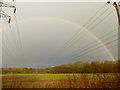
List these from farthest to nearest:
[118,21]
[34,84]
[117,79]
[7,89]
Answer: [34,84] < [7,89] < [117,79] < [118,21]

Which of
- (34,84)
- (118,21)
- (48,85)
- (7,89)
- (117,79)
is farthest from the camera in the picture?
(34,84)

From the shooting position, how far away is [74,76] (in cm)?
1069

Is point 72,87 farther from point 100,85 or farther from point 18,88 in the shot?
point 18,88

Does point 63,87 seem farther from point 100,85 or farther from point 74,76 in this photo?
point 100,85

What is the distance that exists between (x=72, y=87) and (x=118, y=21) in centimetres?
537

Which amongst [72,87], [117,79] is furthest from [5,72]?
[117,79]

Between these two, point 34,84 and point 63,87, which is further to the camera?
point 34,84

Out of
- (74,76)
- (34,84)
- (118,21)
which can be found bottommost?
(34,84)

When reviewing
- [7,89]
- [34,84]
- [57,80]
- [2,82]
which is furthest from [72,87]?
[2,82]

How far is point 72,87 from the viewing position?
10.6 meters

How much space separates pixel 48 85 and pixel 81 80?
2436 millimetres

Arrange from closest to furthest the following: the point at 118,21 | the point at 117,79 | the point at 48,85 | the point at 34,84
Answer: the point at 118,21
the point at 117,79
the point at 48,85
the point at 34,84

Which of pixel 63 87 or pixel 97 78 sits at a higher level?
pixel 97 78

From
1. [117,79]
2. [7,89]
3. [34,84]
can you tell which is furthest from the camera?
[34,84]
